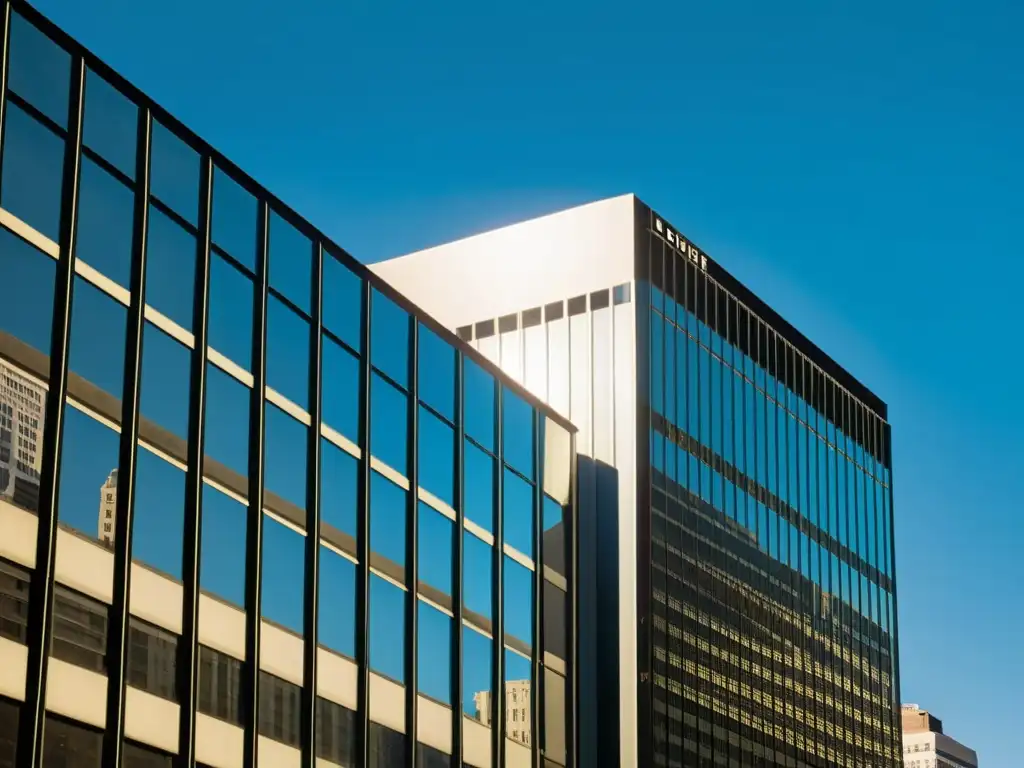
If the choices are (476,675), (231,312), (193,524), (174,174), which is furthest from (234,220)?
(476,675)

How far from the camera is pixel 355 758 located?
32.7m

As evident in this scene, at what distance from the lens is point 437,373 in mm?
39656

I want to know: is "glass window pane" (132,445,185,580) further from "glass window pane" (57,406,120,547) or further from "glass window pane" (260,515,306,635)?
"glass window pane" (260,515,306,635)

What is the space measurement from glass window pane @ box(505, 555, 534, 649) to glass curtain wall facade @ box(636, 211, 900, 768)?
400 inches

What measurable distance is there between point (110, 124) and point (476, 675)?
16916 millimetres

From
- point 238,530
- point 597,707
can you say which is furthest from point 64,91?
point 597,707

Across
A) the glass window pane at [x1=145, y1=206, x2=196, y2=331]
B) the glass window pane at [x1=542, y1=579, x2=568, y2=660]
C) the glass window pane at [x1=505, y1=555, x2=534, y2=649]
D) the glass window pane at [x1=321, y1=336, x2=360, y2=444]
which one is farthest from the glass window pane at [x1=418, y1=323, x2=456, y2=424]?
the glass window pane at [x1=145, y1=206, x2=196, y2=331]

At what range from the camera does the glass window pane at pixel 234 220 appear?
30938mm

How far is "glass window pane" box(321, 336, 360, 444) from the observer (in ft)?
111

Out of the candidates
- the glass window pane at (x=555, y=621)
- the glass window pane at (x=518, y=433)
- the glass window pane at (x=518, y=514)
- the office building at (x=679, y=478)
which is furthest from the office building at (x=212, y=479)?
the office building at (x=679, y=478)

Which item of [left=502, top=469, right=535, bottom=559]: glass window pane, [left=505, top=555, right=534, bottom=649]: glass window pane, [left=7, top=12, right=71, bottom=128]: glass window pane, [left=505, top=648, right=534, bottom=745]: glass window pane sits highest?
[left=7, top=12, right=71, bottom=128]: glass window pane

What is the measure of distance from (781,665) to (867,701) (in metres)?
11.9

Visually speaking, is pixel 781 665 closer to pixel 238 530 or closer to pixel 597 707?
pixel 597 707

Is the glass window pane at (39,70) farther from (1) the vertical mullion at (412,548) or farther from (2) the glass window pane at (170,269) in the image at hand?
(1) the vertical mullion at (412,548)
